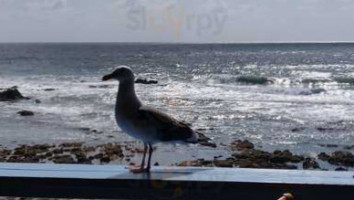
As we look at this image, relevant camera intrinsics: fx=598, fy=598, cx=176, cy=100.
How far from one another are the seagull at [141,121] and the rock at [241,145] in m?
10.5

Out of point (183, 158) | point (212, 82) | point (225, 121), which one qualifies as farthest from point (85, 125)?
point (212, 82)

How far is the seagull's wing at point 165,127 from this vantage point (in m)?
3.85

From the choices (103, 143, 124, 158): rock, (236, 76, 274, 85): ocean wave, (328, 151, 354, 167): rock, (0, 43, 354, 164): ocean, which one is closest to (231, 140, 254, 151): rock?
(0, 43, 354, 164): ocean

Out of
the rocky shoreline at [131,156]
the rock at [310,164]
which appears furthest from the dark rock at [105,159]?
the rock at [310,164]

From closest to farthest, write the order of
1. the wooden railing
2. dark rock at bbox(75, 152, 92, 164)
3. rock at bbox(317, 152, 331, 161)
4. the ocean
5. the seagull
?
the wooden railing
the seagull
dark rock at bbox(75, 152, 92, 164)
rock at bbox(317, 152, 331, 161)
the ocean

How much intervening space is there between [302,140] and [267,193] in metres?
12.8

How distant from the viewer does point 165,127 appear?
12.8 feet

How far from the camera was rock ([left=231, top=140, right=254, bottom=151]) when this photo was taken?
47.5 feet

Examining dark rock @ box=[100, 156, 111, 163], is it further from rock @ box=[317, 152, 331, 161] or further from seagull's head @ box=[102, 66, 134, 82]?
seagull's head @ box=[102, 66, 134, 82]

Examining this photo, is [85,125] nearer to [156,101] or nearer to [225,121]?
[225,121]

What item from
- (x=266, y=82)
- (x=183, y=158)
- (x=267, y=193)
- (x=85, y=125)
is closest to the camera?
(x=267, y=193)

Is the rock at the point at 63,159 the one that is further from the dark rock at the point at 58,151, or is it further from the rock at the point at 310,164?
the rock at the point at 310,164

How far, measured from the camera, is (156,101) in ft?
90.0

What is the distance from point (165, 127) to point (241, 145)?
10964 mm
